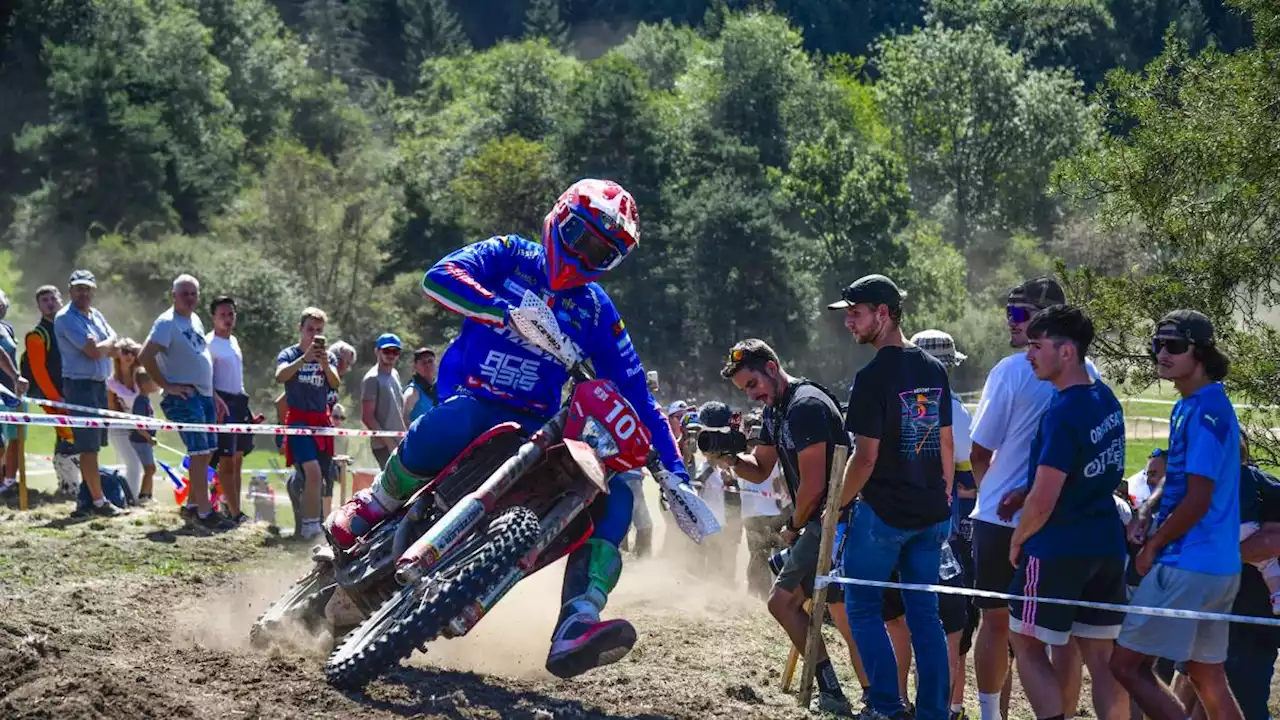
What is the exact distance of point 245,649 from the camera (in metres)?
7.75

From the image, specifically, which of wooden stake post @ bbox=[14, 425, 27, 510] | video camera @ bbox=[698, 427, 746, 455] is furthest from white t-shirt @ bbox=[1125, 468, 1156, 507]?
wooden stake post @ bbox=[14, 425, 27, 510]

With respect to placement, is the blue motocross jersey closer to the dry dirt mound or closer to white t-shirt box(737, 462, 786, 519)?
the dry dirt mound

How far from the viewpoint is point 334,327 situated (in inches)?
2055

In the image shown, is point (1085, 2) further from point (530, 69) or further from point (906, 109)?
point (530, 69)

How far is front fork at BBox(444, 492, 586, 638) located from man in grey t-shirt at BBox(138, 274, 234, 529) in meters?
6.42

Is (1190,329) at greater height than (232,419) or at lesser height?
greater

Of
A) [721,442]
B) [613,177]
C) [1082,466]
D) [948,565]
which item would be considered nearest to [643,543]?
[721,442]

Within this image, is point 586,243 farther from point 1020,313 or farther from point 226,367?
point 226,367

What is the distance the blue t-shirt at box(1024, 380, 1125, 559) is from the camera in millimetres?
6203

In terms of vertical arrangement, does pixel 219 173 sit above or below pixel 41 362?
above

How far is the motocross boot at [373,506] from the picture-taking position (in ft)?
24.7

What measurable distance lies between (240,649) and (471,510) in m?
1.83

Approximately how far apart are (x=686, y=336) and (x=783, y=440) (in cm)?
4455

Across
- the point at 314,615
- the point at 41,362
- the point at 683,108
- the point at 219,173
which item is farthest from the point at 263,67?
the point at 314,615
